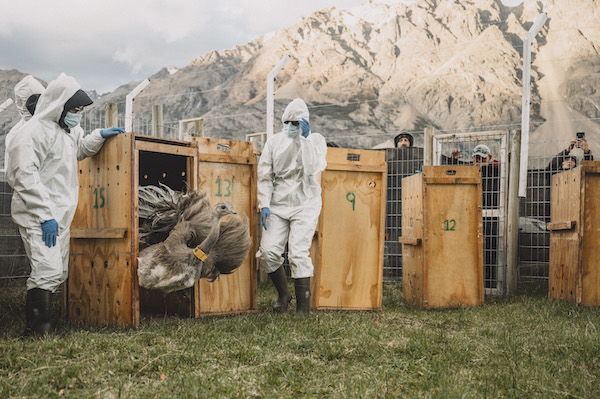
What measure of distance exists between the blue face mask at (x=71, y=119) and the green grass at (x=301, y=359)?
5.34ft

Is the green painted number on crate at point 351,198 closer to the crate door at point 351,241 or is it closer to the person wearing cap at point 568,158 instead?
the crate door at point 351,241

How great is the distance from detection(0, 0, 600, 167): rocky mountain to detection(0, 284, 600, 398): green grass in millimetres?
31762

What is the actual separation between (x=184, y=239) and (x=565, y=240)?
14.1 feet

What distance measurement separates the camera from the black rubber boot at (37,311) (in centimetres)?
412

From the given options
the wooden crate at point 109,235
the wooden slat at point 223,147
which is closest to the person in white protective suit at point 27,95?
the wooden crate at point 109,235

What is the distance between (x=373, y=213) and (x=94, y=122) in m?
4.11

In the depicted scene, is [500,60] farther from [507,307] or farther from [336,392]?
[336,392]

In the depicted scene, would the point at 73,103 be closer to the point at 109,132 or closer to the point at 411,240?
the point at 109,132

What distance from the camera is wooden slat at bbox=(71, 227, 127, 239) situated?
4477mm

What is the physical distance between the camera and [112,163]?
15.3ft

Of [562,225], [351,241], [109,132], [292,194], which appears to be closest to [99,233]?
[109,132]

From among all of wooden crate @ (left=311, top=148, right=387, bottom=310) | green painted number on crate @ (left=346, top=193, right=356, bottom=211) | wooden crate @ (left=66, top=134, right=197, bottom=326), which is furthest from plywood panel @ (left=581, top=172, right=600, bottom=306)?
wooden crate @ (left=66, top=134, right=197, bottom=326)

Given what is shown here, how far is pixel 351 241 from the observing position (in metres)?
5.95

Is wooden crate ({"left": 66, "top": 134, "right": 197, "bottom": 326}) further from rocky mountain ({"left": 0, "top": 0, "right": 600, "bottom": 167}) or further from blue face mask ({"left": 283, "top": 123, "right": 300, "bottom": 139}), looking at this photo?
rocky mountain ({"left": 0, "top": 0, "right": 600, "bottom": 167})
